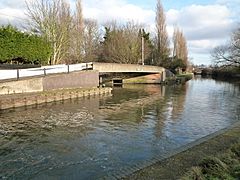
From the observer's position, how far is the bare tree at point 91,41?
55.0 m

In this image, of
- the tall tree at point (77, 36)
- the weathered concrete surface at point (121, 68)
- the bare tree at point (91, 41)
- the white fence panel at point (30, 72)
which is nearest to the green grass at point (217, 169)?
the white fence panel at point (30, 72)

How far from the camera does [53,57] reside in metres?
39.2

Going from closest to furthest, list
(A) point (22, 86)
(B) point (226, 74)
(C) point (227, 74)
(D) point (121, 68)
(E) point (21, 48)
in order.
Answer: (A) point (22, 86)
(E) point (21, 48)
(D) point (121, 68)
(C) point (227, 74)
(B) point (226, 74)

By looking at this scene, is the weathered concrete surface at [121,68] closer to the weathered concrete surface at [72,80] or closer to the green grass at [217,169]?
the weathered concrete surface at [72,80]

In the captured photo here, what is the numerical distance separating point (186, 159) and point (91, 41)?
53.7 m

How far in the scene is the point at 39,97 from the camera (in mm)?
21859

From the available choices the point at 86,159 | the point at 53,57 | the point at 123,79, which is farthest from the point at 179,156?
the point at 123,79

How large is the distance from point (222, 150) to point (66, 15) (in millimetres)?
37708

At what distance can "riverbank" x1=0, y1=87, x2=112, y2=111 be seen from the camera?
752 inches

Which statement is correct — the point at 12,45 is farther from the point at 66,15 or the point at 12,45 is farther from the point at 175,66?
the point at 175,66

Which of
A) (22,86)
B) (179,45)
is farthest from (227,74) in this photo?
(22,86)

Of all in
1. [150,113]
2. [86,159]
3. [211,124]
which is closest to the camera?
[86,159]

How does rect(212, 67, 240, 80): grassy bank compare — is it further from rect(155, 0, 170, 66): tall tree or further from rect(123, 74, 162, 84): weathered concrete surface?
rect(123, 74, 162, 84): weathered concrete surface

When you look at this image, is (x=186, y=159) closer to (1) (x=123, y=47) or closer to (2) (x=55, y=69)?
(2) (x=55, y=69)
